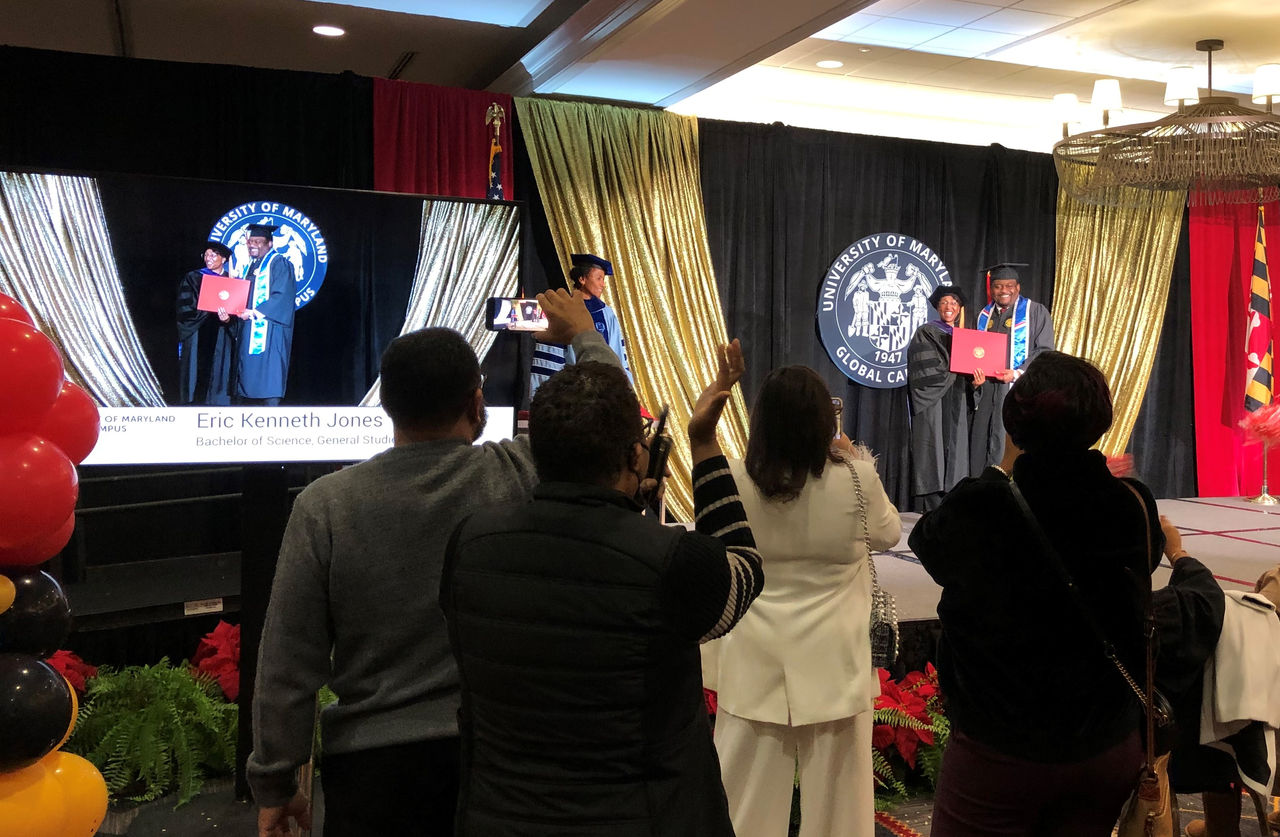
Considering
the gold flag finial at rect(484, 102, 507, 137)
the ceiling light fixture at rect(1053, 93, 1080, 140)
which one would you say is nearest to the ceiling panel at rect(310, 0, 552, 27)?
the gold flag finial at rect(484, 102, 507, 137)

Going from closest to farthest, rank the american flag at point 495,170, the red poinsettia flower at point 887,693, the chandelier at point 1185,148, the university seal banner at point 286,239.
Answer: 1. the university seal banner at point 286,239
2. the red poinsettia flower at point 887,693
3. the chandelier at point 1185,148
4. the american flag at point 495,170

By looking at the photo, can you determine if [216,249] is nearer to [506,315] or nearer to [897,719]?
[506,315]

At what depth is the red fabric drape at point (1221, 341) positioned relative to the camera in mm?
7977

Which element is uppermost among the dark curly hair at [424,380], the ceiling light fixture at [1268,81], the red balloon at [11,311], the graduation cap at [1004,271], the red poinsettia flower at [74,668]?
the ceiling light fixture at [1268,81]

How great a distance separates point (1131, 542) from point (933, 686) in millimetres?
1925

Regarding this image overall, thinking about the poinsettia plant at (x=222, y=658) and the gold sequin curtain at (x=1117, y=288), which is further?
the gold sequin curtain at (x=1117, y=288)

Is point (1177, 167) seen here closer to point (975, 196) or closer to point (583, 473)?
point (975, 196)

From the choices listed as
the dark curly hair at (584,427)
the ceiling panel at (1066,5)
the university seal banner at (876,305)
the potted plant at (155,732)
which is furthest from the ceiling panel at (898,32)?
the dark curly hair at (584,427)

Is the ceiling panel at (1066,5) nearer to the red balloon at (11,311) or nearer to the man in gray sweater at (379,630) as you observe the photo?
the man in gray sweater at (379,630)

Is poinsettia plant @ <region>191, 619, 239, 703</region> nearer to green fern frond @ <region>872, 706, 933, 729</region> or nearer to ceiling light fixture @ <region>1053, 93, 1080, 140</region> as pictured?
green fern frond @ <region>872, 706, 933, 729</region>

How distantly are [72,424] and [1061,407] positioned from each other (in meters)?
1.75

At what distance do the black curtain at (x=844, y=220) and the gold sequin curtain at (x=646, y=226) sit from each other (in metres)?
0.22

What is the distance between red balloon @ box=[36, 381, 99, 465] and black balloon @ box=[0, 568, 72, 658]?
24 cm

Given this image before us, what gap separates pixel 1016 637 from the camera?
5.00 feet
